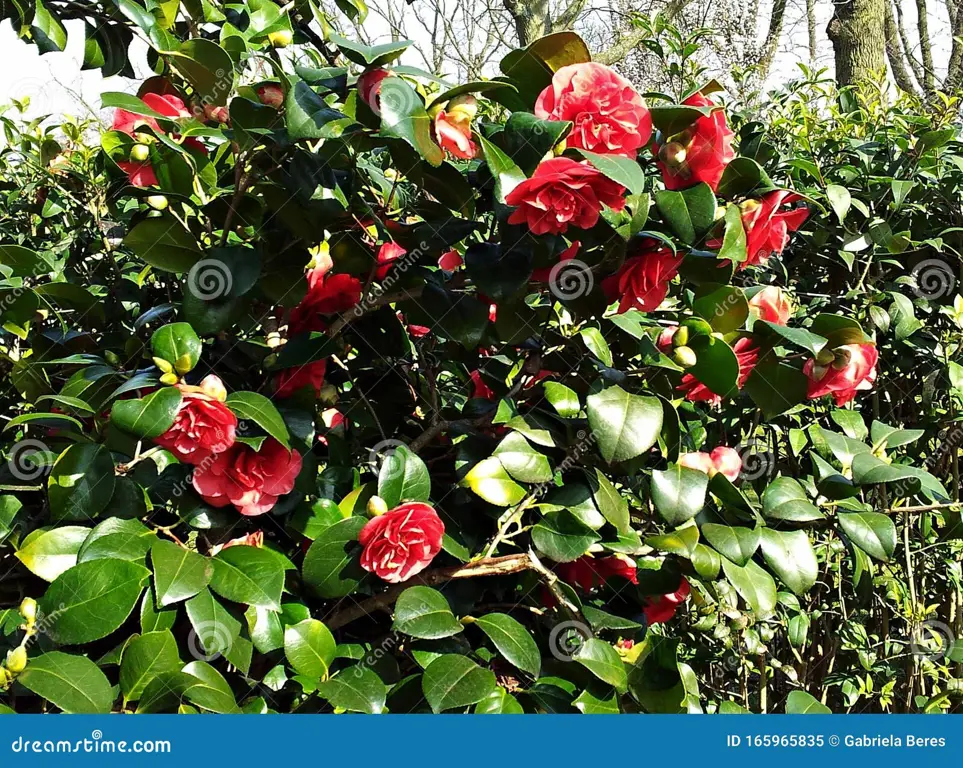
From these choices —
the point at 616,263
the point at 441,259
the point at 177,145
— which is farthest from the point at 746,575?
the point at 177,145

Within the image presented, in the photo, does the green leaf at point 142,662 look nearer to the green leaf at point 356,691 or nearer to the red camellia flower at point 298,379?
the green leaf at point 356,691

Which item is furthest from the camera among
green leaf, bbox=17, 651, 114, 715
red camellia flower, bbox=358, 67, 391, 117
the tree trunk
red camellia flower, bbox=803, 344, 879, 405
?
the tree trunk

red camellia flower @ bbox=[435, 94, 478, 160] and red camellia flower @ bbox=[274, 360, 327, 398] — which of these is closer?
red camellia flower @ bbox=[435, 94, 478, 160]

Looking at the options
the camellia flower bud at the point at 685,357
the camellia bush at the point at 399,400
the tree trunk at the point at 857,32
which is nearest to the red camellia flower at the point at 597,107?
the camellia bush at the point at 399,400

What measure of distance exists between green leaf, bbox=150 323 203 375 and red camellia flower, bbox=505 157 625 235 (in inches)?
14.3

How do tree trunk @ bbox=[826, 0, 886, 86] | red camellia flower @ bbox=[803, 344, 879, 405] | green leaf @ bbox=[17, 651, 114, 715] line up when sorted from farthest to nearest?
1. tree trunk @ bbox=[826, 0, 886, 86]
2. red camellia flower @ bbox=[803, 344, 879, 405]
3. green leaf @ bbox=[17, 651, 114, 715]

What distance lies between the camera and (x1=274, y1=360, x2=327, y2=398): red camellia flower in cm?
101

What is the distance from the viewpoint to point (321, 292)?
103cm

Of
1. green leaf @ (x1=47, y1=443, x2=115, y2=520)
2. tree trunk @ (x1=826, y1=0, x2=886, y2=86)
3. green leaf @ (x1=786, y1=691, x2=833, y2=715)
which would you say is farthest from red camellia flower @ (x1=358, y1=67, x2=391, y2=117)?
tree trunk @ (x1=826, y1=0, x2=886, y2=86)

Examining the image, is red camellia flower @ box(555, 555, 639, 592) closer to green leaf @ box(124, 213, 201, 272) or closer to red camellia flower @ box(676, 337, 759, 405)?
red camellia flower @ box(676, 337, 759, 405)

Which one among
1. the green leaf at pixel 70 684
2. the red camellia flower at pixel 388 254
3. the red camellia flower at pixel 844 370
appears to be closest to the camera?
the green leaf at pixel 70 684

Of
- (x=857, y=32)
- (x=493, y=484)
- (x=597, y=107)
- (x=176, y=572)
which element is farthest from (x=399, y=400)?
(x=857, y=32)

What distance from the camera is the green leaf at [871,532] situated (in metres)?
0.93

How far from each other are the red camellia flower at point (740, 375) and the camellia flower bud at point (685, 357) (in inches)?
1.8
